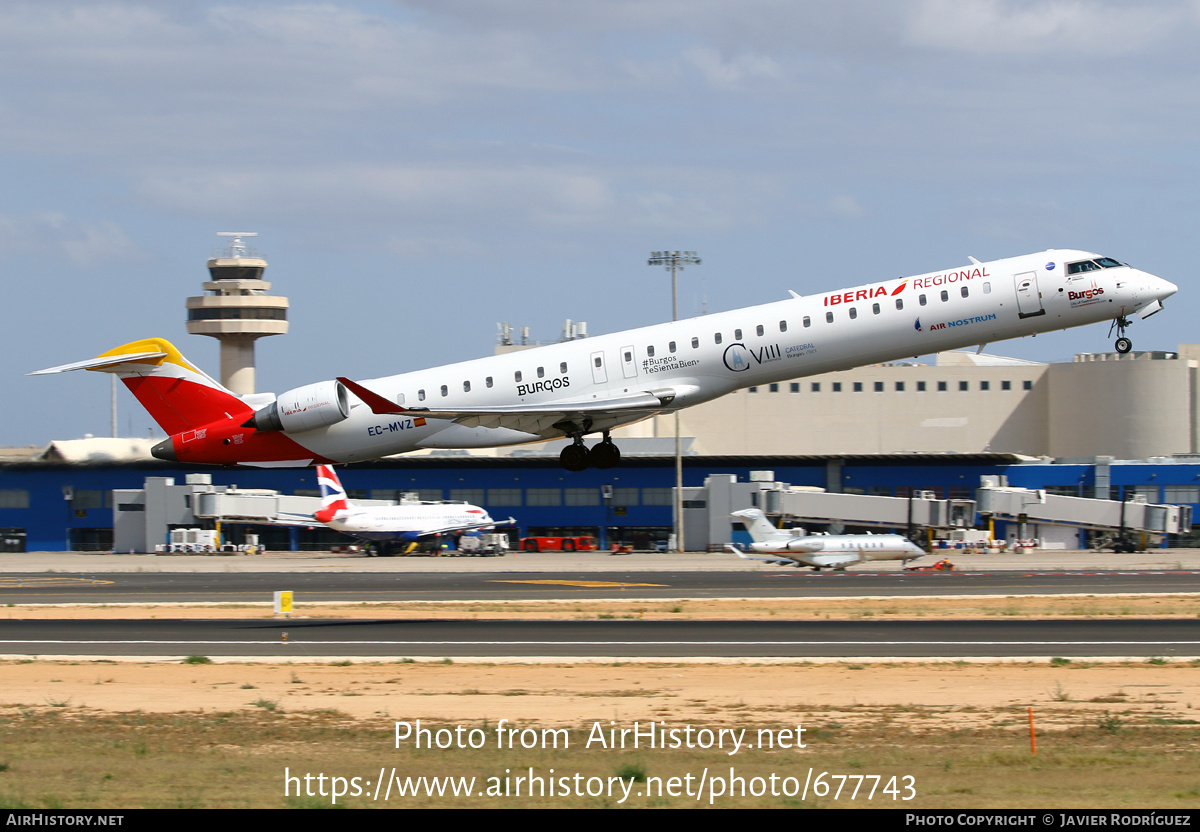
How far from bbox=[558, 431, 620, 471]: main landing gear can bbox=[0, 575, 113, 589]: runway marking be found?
28.7m

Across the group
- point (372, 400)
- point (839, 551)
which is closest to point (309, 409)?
point (372, 400)

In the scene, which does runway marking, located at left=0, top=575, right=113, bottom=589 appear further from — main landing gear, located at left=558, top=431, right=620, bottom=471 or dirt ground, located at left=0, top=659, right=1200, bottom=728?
main landing gear, located at left=558, top=431, right=620, bottom=471

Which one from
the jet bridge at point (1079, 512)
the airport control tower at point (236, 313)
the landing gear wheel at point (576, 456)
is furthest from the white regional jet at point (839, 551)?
the airport control tower at point (236, 313)

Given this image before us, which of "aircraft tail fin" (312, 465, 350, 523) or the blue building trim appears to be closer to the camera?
"aircraft tail fin" (312, 465, 350, 523)

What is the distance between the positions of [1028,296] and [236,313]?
95398mm

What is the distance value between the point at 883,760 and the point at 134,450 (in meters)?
78.3

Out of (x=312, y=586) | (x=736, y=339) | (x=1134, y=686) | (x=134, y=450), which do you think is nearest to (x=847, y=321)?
(x=736, y=339)

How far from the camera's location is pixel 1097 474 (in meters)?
83.2

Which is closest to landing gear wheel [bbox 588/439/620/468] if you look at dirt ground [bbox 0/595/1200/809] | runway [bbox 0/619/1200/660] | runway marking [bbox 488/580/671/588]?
runway [bbox 0/619/1200/660]

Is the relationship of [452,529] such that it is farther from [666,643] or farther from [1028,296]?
[1028,296]

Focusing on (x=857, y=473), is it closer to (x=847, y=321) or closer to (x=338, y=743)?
(x=847, y=321)

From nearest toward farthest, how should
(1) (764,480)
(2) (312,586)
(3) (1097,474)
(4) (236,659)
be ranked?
(4) (236,659) < (2) (312,586) < (1) (764,480) < (3) (1097,474)

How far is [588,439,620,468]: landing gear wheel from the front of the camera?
3562 centimetres

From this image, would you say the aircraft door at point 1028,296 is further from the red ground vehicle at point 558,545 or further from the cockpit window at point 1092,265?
the red ground vehicle at point 558,545
